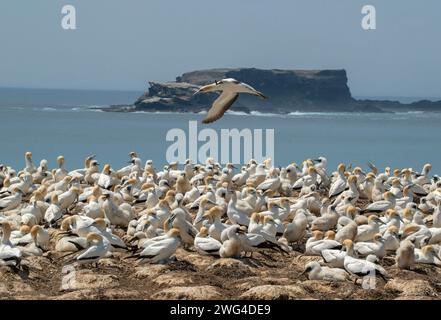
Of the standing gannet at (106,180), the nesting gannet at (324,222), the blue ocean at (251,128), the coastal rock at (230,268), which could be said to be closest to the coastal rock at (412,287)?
the coastal rock at (230,268)

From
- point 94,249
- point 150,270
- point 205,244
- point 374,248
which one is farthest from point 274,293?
point 94,249

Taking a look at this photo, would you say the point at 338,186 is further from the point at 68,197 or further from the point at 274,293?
the point at 274,293

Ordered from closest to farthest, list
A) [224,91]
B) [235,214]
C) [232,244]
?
[232,244], [235,214], [224,91]

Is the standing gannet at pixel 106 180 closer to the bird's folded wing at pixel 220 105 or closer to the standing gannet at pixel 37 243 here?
the bird's folded wing at pixel 220 105

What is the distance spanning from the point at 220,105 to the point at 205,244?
15.6 feet

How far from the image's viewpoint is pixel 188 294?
12.2 metres

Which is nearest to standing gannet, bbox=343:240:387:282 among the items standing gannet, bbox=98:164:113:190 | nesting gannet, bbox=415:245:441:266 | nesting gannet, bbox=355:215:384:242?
nesting gannet, bbox=415:245:441:266

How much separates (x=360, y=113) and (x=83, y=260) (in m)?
110

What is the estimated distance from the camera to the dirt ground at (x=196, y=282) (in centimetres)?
1235

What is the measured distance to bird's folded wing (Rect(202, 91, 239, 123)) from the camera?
18266 millimetres

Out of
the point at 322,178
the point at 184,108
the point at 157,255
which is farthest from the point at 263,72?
the point at 157,255

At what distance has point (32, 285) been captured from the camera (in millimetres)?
12906

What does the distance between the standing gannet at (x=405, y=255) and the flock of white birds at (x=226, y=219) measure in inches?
0.6

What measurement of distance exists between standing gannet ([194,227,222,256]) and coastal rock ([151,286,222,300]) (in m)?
1.81
